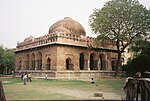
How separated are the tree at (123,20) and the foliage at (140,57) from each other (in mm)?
1212

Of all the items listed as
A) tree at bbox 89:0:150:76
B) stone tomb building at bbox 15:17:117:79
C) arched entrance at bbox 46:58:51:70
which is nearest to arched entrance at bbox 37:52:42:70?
stone tomb building at bbox 15:17:117:79

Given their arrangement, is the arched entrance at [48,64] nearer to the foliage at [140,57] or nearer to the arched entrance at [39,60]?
the arched entrance at [39,60]

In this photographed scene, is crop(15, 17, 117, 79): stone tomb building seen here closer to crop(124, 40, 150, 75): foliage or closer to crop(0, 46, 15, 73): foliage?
crop(124, 40, 150, 75): foliage

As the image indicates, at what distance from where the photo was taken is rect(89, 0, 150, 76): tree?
22984 millimetres

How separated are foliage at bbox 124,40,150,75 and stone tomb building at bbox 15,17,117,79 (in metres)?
2.79

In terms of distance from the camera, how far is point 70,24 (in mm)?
29344

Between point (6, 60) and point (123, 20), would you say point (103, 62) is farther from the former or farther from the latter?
point (6, 60)

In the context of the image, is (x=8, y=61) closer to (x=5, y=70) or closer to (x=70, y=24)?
(x=5, y=70)

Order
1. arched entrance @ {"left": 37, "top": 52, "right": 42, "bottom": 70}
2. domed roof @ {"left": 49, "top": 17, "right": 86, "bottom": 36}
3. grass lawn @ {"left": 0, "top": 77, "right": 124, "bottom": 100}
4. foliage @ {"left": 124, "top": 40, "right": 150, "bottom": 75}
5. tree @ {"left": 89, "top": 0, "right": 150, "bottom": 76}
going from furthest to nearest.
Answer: domed roof @ {"left": 49, "top": 17, "right": 86, "bottom": 36}, arched entrance @ {"left": 37, "top": 52, "right": 42, "bottom": 70}, foliage @ {"left": 124, "top": 40, "right": 150, "bottom": 75}, tree @ {"left": 89, "top": 0, "right": 150, "bottom": 76}, grass lawn @ {"left": 0, "top": 77, "right": 124, "bottom": 100}

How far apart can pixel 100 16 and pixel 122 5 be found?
8.45 ft

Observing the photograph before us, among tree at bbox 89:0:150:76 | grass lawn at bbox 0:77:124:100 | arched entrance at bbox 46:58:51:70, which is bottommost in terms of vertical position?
grass lawn at bbox 0:77:124:100

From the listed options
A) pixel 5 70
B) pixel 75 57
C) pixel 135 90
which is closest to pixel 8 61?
pixel 5 70

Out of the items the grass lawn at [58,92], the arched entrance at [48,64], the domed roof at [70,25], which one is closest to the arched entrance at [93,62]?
the domed roof at [70,25]

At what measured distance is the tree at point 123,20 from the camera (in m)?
23.0
